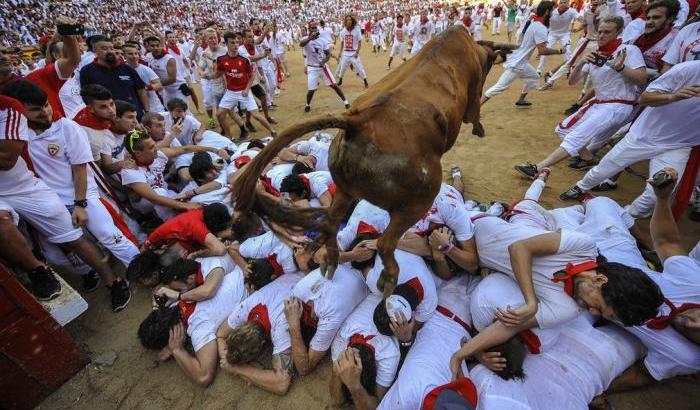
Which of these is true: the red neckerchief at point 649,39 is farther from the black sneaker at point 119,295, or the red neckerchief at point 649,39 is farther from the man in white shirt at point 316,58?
the black sneaker at point 119,295

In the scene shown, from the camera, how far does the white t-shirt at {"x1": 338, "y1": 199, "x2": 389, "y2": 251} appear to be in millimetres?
2902

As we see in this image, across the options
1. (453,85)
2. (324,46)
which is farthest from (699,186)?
(324,46)

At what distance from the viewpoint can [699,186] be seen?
12.0ft

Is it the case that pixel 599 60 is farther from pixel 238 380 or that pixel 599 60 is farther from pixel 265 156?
pixel 238 380

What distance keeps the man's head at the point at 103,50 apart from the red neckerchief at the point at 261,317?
4565 mm

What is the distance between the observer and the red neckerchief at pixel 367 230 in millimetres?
2781

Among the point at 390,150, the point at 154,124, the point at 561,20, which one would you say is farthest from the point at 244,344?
the point at 561,20

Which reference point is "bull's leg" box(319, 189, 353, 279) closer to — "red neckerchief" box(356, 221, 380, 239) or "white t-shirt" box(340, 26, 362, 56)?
"red neckerchief" box(356, 221, 380, 239)

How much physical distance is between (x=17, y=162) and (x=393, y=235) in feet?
10.4

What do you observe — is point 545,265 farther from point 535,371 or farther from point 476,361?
point 476,361

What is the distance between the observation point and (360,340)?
229 centimetres

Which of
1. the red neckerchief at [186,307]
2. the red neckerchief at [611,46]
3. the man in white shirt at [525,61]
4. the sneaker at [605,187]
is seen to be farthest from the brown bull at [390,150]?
the man in white shirt at [525,61]

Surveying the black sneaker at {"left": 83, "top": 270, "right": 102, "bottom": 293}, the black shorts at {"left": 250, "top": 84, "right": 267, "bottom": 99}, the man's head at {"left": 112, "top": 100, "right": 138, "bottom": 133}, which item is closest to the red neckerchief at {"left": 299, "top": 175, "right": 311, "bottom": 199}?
the man's head at {"left": 112, "top": 100, "right": 138, "bottom": 133}

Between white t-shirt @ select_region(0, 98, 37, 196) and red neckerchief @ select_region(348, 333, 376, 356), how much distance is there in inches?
112
